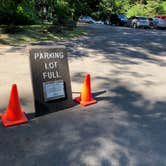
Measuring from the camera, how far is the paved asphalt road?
3.41 metres

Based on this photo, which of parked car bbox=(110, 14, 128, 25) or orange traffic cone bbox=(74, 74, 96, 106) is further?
parked car bbox=(110, 14, 128, 25)

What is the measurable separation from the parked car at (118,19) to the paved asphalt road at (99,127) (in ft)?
80.6

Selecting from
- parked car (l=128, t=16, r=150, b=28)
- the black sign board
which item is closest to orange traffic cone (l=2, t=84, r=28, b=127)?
the black sign board

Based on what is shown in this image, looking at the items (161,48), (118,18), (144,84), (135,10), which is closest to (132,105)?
(144,84)

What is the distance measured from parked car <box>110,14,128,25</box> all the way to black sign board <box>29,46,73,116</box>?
90.0 ft

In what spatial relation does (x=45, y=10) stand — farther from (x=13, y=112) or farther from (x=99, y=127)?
(x=99, y=127)

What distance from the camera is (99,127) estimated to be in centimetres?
428

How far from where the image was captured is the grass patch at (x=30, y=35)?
12916mm

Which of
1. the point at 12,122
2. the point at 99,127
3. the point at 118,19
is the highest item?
the point at 118,19

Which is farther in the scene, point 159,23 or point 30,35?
point 159,23

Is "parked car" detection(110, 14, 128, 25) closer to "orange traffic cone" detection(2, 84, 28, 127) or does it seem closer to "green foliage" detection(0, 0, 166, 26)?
"green foliage" detection(0, 0, 166, 26)

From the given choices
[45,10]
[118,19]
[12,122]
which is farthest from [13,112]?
[118,19]

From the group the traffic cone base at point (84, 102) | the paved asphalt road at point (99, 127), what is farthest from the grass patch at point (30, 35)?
the traffic cone base at point (84, 102)

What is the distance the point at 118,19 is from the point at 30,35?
67.2 ft
